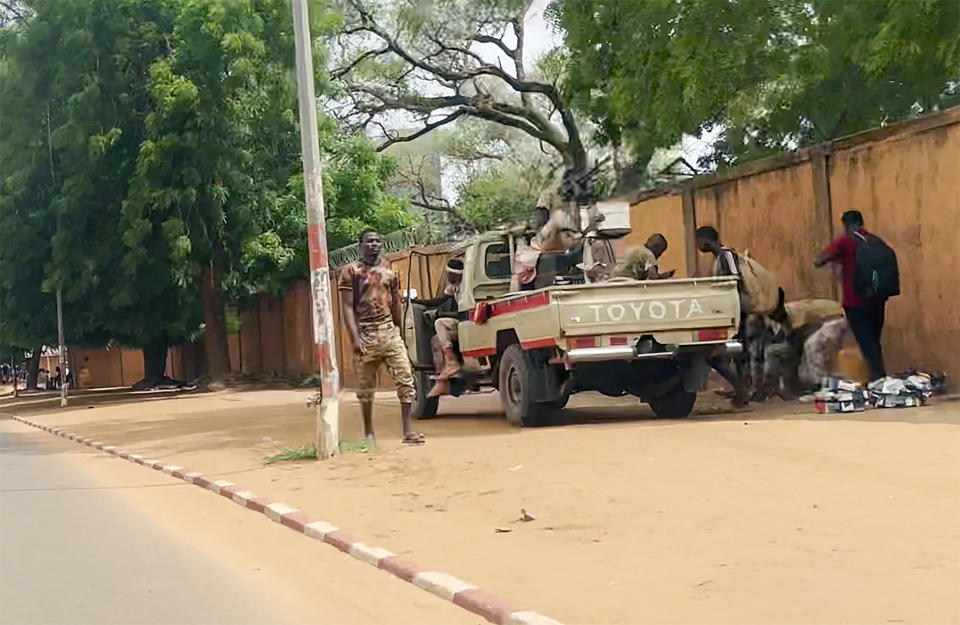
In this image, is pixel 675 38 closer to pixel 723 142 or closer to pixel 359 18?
pixel 723 142

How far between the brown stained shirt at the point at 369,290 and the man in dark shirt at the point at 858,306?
15.1ft

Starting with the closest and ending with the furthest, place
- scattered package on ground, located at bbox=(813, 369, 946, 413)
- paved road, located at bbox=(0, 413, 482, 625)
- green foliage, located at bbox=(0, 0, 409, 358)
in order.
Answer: paved road, located at bbox=(0, 413, 482, 625), scattered package on ground, located at bbox=(813, 369, 946, 413), green foliage, located at bbox=(0, 0, 409, 358)

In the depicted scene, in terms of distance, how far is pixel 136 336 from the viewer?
104ft

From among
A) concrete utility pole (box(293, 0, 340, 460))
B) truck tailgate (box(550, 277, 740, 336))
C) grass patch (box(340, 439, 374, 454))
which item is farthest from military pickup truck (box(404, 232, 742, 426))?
concrete utility pole (box(293, 0, 340, 460))

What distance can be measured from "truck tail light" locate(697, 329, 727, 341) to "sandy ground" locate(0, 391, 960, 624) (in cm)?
85

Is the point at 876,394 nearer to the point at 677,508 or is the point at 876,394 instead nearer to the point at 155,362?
the point at 677,508

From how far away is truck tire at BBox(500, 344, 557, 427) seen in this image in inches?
470

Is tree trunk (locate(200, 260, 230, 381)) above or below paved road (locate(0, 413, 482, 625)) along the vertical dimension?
above

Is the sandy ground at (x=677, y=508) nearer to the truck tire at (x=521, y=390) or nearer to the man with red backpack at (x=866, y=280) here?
the truck tire at (x=521, y=390)

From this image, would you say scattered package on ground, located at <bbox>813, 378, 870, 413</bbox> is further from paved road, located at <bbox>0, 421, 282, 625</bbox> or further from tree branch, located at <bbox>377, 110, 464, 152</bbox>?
tree branch, located at <bbox>377, 110, 464, 152</bbox>

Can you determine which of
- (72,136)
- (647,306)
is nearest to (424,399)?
(647,306)

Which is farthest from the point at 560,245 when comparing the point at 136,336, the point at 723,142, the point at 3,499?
the point at 136,336

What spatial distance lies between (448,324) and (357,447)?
9.77ft

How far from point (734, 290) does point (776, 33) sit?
4095 millimetres
